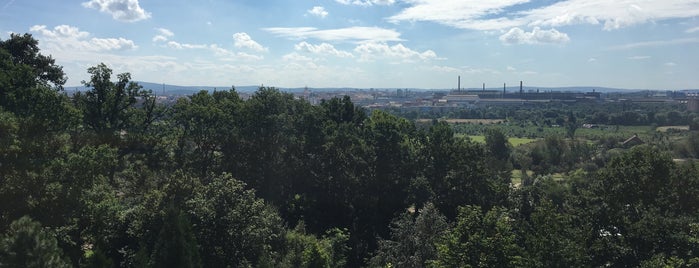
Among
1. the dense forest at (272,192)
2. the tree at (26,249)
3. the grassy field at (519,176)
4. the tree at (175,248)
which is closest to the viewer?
the tree at (26,249)

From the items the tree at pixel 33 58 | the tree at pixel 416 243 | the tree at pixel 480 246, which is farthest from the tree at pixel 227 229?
the tree at pixel 33 58

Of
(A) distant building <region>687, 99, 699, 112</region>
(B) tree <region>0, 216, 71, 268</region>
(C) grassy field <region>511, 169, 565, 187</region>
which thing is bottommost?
(C) grassy field <region>511, 169, 565, 187</region>

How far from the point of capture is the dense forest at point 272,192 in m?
14.8

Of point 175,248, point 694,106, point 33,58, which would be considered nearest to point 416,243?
point 175,248

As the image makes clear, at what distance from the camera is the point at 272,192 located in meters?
28.0

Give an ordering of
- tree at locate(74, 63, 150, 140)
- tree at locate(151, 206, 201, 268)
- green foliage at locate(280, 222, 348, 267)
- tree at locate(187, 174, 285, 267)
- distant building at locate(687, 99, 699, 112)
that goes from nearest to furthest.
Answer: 1. tree at locate(151, 206, 201, 268)
2. green foliage at locate(280, 222, 348, 267)
3. tree at locate(187, 174, 285, 267)
4. tree at locate(74, 63, 150, 140)
5. distant building at locate(687, 99, 699, 112)

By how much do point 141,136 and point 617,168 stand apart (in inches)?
858

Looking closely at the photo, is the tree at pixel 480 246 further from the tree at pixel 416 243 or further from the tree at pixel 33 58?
the tree at pixel 33 58

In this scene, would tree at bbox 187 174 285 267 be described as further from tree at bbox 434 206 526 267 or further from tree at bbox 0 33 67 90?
tree at bbox 0 33 67 90

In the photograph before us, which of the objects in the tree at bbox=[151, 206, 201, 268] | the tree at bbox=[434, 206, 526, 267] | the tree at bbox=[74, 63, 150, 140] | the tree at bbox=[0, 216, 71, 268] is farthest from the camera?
the tree at bbox=[74, 63, 150, 140]

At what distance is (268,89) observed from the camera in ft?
99.7

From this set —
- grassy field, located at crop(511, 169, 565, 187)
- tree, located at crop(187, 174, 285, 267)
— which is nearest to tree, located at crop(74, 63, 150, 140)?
tree, located at crop(187, 174, 285, 267)

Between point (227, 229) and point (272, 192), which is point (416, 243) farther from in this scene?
point (272, 192)

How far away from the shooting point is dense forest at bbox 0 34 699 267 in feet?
48.6
